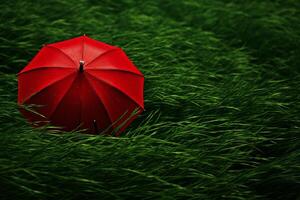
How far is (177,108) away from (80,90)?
0.92 metres

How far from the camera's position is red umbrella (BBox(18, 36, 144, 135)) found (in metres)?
2.36

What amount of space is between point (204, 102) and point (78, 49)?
3.35 ft

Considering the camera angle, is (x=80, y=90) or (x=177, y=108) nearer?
(x=80, y=90)

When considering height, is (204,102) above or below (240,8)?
below

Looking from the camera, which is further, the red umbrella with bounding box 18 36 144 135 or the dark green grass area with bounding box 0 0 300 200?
the red umbrella with bounding box 18 36 144 135

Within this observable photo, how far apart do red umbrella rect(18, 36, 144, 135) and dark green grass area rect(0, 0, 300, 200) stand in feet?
0.35

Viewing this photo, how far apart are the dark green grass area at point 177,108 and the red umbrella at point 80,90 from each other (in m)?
0.11

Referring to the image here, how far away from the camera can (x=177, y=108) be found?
9.91ft

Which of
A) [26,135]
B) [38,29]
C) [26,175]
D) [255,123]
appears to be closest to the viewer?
[26,175]

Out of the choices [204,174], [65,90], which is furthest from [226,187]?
[65,90]

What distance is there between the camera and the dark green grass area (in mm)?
2246

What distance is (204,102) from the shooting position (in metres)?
A: 2.99

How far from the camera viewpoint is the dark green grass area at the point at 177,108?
88.4 inches

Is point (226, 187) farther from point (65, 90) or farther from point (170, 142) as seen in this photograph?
point (65, 90)
